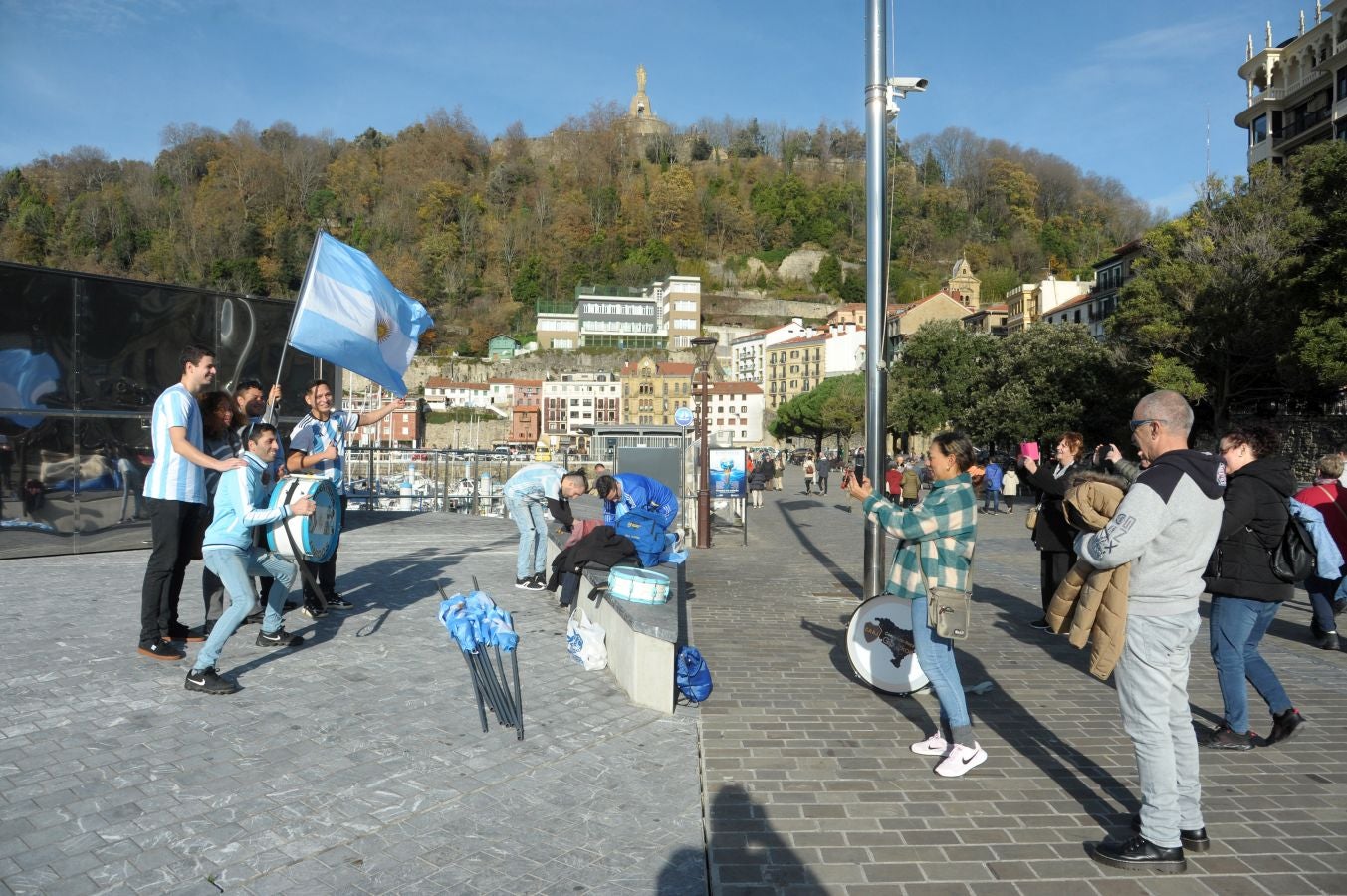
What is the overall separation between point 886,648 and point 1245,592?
209 centimetres

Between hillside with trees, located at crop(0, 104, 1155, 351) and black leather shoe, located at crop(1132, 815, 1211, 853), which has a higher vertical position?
hillside with trees, located at crop(0, 104, 1155, 351)

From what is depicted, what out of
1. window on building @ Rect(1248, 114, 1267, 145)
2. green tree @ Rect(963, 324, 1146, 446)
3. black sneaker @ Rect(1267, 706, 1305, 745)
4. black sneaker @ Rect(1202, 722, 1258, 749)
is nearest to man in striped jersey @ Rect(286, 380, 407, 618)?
black sneaker @ Rect(1202, 722, 1258, 749)

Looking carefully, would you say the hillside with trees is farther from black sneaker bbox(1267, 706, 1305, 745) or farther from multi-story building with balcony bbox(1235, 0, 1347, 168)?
black sneaker bbox(1267, 706, 1305, 745)

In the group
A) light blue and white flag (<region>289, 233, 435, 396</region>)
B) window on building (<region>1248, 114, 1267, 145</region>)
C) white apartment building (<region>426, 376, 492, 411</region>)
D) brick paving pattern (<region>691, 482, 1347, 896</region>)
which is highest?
window on building (<region>1248, 114, 1267, 145</region>)

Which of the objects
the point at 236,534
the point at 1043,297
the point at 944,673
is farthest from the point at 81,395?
the point at 1043,297

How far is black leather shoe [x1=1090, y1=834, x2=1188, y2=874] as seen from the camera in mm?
3553

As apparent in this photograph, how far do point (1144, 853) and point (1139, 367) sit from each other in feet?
115

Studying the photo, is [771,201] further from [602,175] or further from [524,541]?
[524,541]

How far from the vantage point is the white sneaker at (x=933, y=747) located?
15.9 ft

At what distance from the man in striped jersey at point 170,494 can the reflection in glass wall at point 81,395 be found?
620 cm

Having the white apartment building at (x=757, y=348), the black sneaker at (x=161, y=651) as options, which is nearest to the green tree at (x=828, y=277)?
the white apartment building at (x=757, y=348)

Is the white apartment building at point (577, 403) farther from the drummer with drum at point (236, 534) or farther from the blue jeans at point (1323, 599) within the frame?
the drummer with drum at point (236, 534)

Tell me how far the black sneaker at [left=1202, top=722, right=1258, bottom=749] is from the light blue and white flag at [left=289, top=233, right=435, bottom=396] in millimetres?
6294

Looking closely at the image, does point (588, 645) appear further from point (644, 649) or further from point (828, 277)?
point (828, 277)
